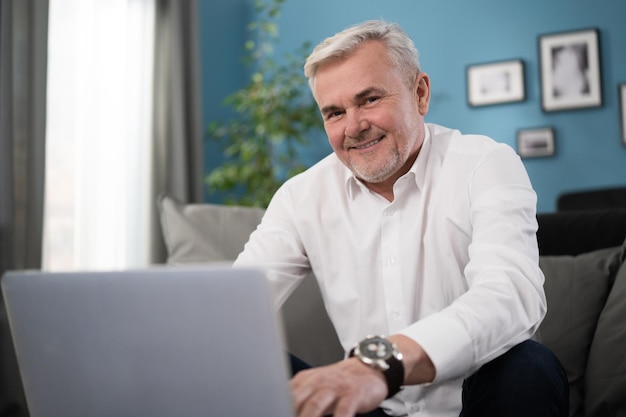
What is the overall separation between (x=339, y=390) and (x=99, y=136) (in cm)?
291

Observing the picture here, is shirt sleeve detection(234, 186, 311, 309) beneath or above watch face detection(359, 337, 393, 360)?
above

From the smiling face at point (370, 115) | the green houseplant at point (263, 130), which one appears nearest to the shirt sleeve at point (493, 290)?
the smiling face at point (370, 115)

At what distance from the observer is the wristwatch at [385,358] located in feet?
3.18

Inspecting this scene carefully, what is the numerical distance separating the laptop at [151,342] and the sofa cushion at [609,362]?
1048mm

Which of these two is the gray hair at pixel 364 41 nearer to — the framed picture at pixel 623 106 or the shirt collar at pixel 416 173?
the shirt collar at pixel 416 173

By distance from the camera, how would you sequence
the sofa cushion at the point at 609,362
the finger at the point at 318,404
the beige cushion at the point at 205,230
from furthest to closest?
the beige cushion at the point at 205,230 → the sofa cushion at the point at 609,362 → the finger at the point at 318,404

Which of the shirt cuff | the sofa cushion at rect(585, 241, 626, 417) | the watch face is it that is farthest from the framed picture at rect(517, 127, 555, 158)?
the watch face

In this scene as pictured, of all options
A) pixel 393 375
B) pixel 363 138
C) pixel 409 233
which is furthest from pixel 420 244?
pixel 393 375

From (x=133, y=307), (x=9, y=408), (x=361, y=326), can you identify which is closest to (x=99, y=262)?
(x=9, y=408)

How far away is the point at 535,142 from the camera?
14.6 ft

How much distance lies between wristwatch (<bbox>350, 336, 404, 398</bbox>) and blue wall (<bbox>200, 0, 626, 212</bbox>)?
365 cm

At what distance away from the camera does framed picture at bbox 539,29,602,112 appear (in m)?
4.35

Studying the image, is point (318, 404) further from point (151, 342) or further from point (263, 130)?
point (263, 130)

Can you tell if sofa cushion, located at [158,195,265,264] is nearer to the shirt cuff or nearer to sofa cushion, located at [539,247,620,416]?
sofa cushion, located at [539,247,620,416]
